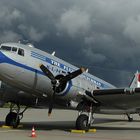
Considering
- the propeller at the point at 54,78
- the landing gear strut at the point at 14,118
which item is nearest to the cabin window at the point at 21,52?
the propeller at the point at 54,78

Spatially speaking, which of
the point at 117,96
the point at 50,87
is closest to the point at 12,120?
the point at 50,87

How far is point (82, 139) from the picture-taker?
15211 millimetres

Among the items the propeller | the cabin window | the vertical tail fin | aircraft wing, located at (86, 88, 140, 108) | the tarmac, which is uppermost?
the vertical tail fin

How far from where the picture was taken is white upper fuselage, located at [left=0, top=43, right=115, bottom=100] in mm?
17109

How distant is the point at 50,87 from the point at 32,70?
1.28 meters

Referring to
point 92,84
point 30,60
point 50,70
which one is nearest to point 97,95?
point 92,84

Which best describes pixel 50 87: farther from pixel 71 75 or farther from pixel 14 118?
pixel 14 118

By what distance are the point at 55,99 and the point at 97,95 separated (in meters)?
2.18

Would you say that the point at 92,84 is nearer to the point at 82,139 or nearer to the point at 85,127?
the point at 85,127

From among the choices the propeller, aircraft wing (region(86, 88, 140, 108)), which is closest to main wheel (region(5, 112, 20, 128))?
the propeller

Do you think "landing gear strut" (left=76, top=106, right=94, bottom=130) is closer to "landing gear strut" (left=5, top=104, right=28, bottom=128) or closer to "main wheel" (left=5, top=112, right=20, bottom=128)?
"landing gear strut" (left=5, top=104, right=28, bottom=128)

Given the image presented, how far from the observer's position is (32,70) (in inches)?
692

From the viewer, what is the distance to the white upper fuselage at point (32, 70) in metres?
17.1

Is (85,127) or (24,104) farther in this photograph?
(24,104)
